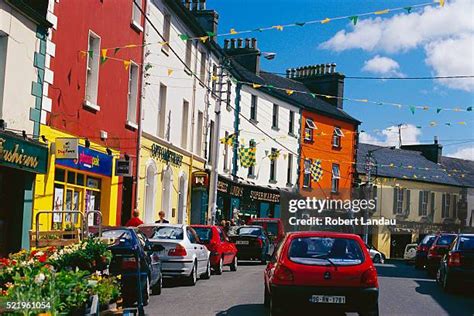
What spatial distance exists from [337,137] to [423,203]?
11.8 metres

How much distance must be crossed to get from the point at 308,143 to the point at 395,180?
12289 mm

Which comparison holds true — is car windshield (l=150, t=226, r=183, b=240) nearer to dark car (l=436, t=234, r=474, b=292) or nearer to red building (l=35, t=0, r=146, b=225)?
red building (l=35, t=0, r=146, b=225)

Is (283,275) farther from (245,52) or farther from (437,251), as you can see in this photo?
(245,52)

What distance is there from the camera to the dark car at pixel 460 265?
17.2m

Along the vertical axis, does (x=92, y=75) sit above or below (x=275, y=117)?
below

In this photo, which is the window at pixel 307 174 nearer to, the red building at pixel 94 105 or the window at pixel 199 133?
the window at pixel 199 133

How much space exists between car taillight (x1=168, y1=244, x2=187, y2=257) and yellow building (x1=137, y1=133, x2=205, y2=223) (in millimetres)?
8574

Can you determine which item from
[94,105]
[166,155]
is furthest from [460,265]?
[166,155]

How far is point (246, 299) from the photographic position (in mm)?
14867

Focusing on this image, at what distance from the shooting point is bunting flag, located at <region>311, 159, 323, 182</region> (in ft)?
165

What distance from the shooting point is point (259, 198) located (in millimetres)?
44469

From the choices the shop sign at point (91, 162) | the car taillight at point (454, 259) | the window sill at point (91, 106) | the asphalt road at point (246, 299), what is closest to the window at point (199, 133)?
the shop sign at point (91, 162)

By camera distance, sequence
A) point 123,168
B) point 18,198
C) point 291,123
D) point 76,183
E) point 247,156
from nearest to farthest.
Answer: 1. point 18,198
2. point 76,183
3. point 123,168
4. point 247,156
5. point 291,123

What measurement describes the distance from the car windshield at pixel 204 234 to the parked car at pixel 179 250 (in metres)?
2.58
